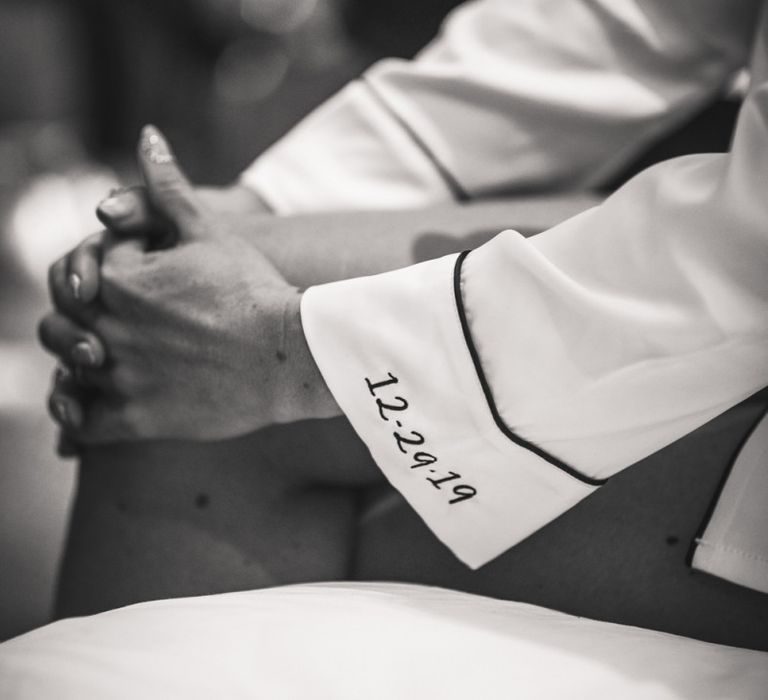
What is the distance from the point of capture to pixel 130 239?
0.47 m

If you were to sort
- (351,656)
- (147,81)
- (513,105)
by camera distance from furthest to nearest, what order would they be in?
(147,81), (513,105), (351,656)

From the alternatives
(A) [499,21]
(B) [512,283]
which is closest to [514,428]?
(B) [512,283]

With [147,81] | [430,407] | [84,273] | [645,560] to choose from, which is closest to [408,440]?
[430,407]

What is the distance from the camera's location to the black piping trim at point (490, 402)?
0.33 metres

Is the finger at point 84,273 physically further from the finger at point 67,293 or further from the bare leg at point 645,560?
the bare leg at point 645,560

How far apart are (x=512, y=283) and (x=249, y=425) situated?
0.57ft

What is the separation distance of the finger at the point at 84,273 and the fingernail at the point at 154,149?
A: 0.07 m

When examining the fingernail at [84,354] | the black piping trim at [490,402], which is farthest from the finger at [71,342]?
the black piping trim at [490,402]

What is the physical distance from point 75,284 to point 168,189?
0.08 m

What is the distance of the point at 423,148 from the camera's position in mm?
543

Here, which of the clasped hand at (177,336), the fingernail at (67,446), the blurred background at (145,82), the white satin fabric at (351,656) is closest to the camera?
the white satin fabric at (351,656)

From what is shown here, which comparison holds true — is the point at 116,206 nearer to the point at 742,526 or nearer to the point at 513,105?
the point at 513,105

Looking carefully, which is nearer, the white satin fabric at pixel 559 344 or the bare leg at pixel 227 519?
the white satin fabric at pixel 559 344

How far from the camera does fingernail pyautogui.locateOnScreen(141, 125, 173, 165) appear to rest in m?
0.47
